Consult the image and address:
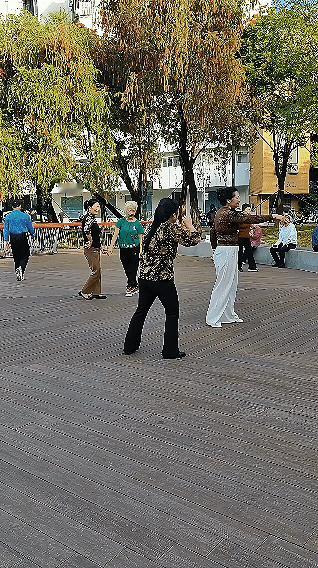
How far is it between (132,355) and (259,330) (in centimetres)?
222

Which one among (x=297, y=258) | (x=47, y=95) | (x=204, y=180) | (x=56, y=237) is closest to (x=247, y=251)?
(x=297, y=258)

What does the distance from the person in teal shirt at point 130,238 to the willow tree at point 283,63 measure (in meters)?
15.6

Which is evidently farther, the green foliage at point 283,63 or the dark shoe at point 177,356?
the green foliage at point 283,63

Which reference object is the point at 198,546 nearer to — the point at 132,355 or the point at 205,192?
the point at 132,355

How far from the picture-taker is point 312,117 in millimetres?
28547

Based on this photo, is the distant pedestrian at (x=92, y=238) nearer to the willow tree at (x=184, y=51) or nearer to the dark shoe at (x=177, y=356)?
the dark shoe at (x=177, y=356)

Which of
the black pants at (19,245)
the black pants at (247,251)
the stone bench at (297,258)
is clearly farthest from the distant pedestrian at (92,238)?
the stone bench at (297,258)

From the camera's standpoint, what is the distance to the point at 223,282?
33.0ft

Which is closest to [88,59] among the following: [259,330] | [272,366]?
[259,330]

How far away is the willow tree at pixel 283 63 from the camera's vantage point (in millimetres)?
27766

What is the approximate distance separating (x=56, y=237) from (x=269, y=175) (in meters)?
26.4

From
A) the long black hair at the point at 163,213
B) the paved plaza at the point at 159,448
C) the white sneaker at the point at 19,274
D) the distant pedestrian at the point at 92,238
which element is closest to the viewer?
the paved plaza at the point at 159,448

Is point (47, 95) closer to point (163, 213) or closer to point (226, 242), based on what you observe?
point (226, 242)

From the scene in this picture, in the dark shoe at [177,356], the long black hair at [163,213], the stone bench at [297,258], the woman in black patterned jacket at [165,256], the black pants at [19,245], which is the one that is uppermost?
the long black hair at [163,213]
